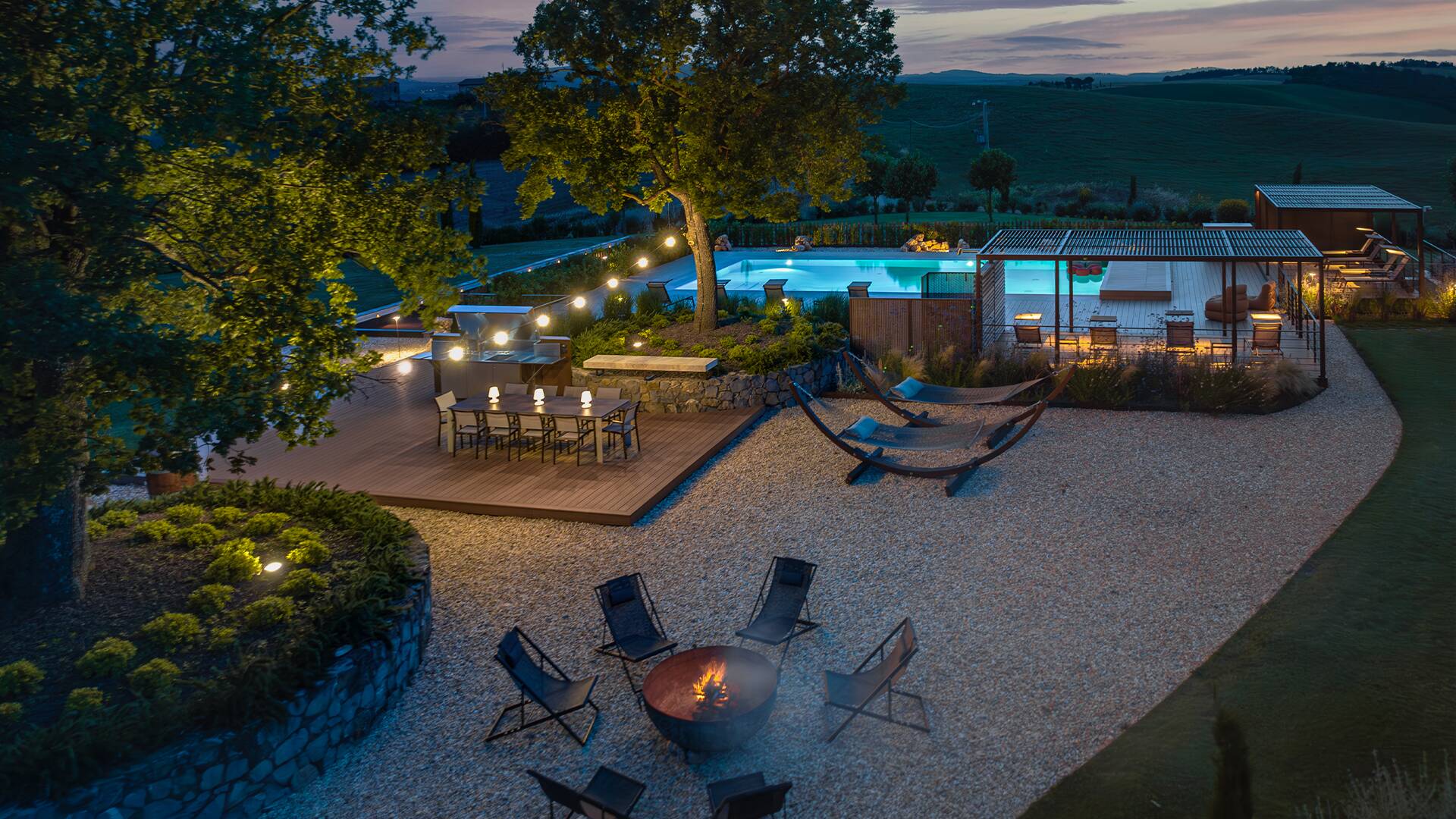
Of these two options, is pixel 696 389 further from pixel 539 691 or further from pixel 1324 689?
pixel 1324 689

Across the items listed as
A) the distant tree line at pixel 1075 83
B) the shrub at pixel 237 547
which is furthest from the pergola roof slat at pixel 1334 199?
the distant tree line at pixel 1075 83

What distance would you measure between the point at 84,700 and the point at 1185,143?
84130mm

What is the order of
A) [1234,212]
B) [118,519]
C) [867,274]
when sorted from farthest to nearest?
[1234,212], [867,274], [118,519]

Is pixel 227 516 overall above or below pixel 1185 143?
below

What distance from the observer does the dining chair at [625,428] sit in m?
13.4

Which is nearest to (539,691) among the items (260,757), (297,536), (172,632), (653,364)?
(260,757)

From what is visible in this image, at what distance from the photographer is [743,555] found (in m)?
10.4

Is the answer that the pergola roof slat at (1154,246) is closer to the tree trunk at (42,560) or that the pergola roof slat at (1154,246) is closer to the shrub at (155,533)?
the shrub at (155,533)

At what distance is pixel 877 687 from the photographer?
720 centimetres

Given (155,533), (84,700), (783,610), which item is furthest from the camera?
(155,533)

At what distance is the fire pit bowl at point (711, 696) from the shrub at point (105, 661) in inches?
134

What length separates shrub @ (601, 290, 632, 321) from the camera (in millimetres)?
20045

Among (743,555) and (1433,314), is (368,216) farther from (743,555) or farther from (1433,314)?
(1433,314)

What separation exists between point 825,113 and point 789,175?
1233 mm
